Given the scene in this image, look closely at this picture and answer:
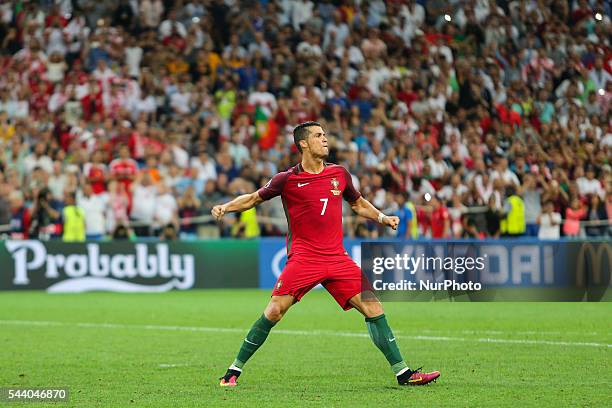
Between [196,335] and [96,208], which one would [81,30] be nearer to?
[96,208]

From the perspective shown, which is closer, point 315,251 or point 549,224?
point 315,251

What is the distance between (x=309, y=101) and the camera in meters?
24.3

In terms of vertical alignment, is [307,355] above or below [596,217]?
below

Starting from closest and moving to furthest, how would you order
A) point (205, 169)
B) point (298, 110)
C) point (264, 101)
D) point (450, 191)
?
point (205, 169) → point (450, 191) → point (298, 110) → point (264, 101)

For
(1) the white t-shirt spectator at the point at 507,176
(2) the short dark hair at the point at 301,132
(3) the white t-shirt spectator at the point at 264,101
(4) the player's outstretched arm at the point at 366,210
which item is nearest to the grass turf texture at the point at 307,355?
(4) the player's outstretched arm at the point at 366,210

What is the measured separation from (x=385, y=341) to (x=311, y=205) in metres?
1.19

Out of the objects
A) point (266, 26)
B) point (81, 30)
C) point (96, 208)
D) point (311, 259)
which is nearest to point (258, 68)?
point (266, 26)

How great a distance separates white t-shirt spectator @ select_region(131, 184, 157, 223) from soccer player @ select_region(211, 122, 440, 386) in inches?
480

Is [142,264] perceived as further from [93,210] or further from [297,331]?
[297,331]

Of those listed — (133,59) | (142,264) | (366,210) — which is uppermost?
(133,59)

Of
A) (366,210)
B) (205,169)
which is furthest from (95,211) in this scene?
(366,210)

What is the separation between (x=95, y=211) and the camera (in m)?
21.2

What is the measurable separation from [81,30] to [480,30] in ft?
28.5

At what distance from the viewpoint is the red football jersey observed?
9.33 metres
